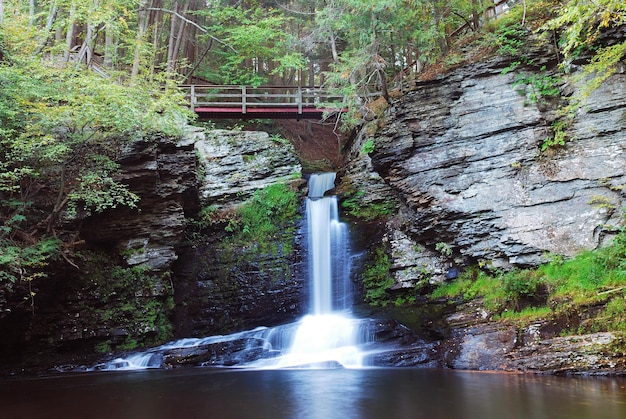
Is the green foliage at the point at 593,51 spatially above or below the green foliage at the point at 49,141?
above

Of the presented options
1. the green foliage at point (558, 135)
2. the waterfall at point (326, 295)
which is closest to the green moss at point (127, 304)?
the waterfall at point (326, 295)

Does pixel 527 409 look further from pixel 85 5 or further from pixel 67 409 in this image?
pixel 85 5

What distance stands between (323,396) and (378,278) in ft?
21.1

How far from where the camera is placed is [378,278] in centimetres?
1323

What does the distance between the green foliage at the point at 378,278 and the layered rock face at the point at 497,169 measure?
0.66m

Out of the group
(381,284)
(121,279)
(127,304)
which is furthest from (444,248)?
(121,279)

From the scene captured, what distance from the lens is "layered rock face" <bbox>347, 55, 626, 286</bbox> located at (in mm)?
10672

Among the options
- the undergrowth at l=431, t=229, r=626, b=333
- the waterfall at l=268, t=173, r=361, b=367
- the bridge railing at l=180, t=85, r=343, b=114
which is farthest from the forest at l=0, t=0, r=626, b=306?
the undergrowth at l=431, t=229, r=626, b=333

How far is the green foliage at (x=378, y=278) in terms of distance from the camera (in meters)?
12.9

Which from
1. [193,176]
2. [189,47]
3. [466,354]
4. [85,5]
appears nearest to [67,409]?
[466,354]

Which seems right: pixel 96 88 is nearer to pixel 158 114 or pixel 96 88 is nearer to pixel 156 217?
pixel 158 114

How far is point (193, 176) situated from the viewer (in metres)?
13.8

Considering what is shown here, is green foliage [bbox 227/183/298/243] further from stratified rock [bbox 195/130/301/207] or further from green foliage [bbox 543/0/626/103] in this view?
green foliage [bbox 543/0/626/103]

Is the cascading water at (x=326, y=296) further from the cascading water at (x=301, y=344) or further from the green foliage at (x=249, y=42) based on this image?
the green foliage at (x=249, y=42)
